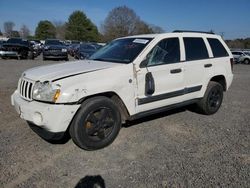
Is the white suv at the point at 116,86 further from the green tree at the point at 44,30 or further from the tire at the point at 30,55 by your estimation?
the green tree at the point at 44,30

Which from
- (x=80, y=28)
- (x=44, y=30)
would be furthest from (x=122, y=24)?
(x=44, y=30)

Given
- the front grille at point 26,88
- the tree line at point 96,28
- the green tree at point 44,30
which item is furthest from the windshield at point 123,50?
the green tree at point 44,30

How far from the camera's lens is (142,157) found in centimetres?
380

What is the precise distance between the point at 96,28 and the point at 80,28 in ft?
17.5

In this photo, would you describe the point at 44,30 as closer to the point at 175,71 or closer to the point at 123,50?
the point at 123,50

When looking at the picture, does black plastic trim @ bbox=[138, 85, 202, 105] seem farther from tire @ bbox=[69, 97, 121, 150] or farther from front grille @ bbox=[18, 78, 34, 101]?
front grille @ bbox=[18, 78, 34, 101]

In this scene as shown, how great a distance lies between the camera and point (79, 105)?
3699 millimetres

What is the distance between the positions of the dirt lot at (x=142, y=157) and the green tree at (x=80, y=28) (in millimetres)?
72303

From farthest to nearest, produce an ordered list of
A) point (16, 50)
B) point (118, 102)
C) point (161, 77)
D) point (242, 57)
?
1. point (242, 57)
2. point (16, 50)
3. point (161, 77)
4. point (118, 102)

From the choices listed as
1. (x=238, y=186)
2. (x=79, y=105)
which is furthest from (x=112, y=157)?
(x=238, y=186)

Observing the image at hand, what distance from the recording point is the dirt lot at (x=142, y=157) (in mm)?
3197

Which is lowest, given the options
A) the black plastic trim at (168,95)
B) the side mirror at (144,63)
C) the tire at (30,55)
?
the black plastic trim at (168,95)

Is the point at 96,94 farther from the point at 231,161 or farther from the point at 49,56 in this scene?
the point at 49,56

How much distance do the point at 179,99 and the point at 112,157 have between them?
6.32ft
